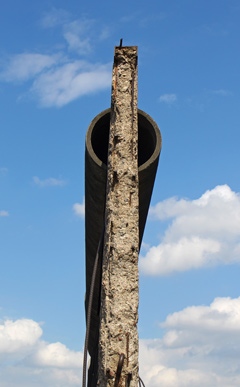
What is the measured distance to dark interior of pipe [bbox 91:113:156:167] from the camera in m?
6.67

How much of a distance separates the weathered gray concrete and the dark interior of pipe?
299 millimetres

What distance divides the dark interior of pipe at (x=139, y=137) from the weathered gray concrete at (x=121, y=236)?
30 cm

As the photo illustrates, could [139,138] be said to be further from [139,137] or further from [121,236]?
[121,236]

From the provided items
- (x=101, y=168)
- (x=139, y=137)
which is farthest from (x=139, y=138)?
(x=101, y=168)

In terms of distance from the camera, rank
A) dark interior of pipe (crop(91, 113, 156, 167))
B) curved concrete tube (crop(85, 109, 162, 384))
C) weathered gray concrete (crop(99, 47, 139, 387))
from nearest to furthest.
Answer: weathered gray concrete (crop(99, 47, 139, 387))
curved concrete tube (crop(85, 109, 162, 384))
dark interior of pipe (crop(91, 113, 156, 167))

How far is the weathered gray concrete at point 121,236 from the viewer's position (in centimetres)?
567

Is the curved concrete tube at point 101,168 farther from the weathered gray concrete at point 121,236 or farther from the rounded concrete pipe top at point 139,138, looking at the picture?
the weathered gray concrete at point 121,236

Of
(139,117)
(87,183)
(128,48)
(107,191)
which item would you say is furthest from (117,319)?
(128,48)

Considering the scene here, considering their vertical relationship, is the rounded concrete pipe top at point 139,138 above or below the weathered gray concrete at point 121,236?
above

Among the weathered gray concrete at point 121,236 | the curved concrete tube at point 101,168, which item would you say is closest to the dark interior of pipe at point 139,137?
the curved concrete tube at point 101,168

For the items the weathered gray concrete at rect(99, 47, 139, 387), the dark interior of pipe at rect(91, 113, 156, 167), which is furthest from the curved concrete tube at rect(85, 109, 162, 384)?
the weathered gray concrete at rect(99, 47, 139, 387)

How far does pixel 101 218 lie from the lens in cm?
686

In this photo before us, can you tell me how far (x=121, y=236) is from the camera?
6027 millimetres

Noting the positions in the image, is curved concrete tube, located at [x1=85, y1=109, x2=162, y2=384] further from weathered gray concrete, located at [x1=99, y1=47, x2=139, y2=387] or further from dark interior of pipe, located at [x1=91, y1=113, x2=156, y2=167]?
weathered gray concrete, located at [x1=99, y1=47, x2=139, y2=387]
